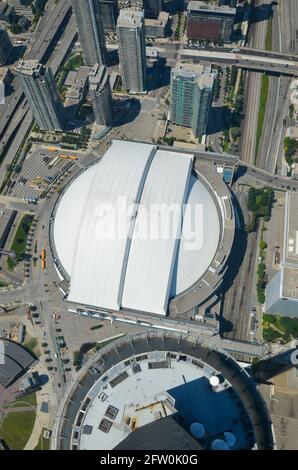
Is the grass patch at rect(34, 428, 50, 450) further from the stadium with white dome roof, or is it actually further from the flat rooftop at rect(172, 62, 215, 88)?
the flat rooftop at rect(172, 62, 215, 88)

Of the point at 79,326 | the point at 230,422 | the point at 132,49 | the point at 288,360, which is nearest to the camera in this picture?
the point at 230,422

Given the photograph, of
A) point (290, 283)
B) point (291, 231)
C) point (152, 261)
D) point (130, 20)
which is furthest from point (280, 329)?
point (130, 20)

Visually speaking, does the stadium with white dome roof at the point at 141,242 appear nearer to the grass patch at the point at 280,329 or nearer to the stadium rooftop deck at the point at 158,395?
the grass patch at the point at 280,329

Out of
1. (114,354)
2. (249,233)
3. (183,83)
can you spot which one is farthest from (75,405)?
(183,83)

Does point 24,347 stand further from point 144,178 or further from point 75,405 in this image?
point 144,178

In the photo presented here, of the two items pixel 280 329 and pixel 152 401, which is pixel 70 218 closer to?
pixel 152 401

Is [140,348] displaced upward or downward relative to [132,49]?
downward
